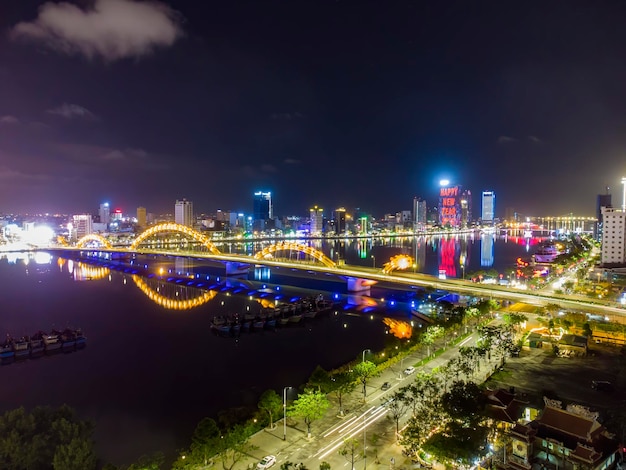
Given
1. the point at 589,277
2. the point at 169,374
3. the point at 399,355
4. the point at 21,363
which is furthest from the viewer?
the point at 589,277

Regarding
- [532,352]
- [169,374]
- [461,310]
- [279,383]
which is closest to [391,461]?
[279,383]

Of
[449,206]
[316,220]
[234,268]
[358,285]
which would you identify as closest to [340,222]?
[316,220]

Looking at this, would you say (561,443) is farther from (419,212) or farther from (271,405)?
(419,212)

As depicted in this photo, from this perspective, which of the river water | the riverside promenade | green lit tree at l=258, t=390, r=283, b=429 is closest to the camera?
the riverside promenade

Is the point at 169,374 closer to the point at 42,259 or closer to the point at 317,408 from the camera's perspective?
the point at 317,408

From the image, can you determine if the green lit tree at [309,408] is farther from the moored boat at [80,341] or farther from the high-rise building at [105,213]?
the high-rise building at [105,213]

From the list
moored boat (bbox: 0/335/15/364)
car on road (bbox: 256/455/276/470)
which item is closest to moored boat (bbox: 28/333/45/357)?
moored boat (bbox: 0/335/15/364)

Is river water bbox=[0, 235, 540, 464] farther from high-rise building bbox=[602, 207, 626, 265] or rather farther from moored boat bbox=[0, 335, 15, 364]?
high-rise building bbox=[602, 207, 626, 265]
